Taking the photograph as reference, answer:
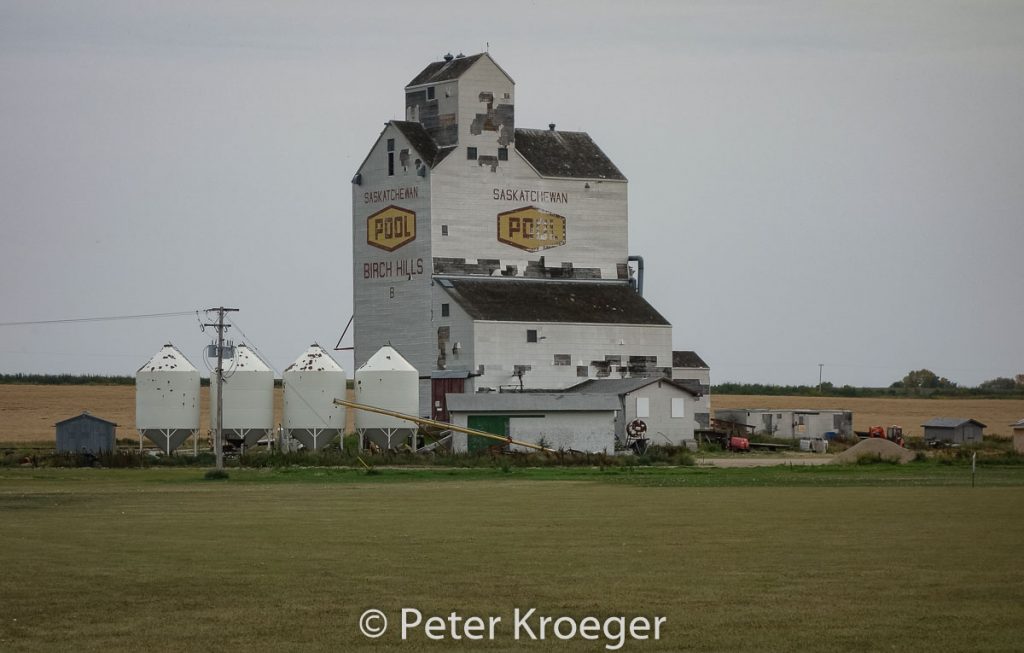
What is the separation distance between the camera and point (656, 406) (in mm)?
71125

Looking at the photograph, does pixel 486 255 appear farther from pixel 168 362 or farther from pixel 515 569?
pixel 515 569

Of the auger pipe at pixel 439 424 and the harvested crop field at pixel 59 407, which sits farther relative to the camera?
the harvested crop field at pixel 59 407

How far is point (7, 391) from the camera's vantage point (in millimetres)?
119562

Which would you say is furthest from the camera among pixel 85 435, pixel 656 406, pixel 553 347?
pixel 553 347

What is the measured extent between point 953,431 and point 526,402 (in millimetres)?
24920

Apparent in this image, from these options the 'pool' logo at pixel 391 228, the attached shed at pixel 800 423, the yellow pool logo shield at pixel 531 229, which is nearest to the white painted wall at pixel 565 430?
the 'pool' logo at pixel 391 228

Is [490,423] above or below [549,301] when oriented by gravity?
below

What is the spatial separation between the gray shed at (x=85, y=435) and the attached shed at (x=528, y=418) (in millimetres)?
13769

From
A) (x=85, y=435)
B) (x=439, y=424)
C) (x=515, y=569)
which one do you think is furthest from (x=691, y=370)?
(x=515, y=569)

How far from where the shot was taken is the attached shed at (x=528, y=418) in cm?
6619

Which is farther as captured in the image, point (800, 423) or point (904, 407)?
point (904, 407)

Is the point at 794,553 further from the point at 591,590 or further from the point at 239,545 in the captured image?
the point at 239,545

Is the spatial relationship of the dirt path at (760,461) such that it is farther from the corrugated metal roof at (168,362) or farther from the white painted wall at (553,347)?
the corrugated metal roof at (168,362)

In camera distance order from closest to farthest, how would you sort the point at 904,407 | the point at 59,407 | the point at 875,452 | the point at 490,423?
1. the point at 875,452
2. the point at 490,423
3. the point at 59,407
4. the point at 904,407
